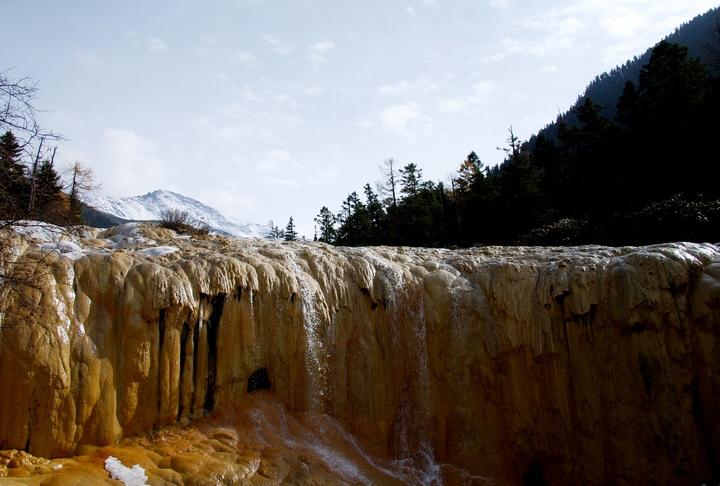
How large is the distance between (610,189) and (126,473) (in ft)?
115

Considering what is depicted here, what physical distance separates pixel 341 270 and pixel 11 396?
8.76m

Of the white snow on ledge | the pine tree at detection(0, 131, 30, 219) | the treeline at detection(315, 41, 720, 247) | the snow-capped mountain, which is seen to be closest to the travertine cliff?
the white snow on ledge

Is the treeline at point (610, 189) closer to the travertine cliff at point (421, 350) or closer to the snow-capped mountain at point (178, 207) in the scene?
the travertine cliff at point (421, 350)

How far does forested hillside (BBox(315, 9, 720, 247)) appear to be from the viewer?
79.5 ft

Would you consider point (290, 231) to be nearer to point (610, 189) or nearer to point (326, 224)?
point (326, 224)

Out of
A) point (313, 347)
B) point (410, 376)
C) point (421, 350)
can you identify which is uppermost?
point (313, 347)

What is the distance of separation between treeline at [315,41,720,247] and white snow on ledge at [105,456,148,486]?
2204cm

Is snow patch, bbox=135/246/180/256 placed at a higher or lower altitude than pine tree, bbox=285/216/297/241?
lower

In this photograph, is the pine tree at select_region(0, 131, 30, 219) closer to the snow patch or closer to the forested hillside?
the snow patch

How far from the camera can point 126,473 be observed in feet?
31.1

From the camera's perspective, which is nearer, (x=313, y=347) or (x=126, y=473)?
(x=126, y=473)

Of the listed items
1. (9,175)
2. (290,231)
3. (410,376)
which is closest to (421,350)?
(410,376)

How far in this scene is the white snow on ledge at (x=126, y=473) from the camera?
9.27m

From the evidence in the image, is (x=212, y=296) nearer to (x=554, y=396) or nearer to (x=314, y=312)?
(x=314, y=312)
